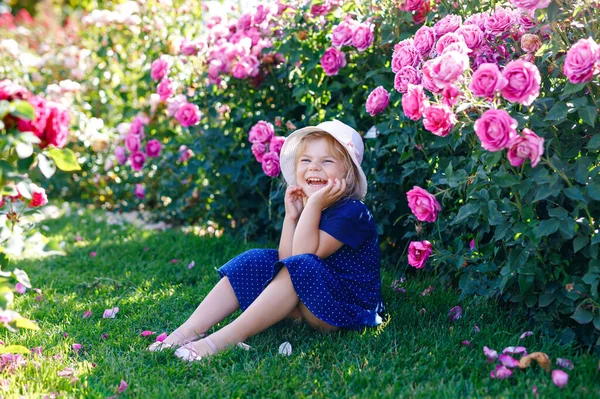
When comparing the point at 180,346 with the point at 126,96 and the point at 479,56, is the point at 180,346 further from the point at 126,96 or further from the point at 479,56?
the point at 126,96

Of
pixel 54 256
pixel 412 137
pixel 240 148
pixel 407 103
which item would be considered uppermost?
pixel 407 103

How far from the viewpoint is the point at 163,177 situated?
500cm

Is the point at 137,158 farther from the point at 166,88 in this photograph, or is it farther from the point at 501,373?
the point at 501,373

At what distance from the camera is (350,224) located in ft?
8.34

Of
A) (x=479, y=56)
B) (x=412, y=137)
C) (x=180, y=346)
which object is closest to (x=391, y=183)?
(x=412, y=137)

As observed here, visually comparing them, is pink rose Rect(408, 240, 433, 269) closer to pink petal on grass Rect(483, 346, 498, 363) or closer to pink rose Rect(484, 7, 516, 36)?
pink petal on grass Rect(483, 346, 498, 363)

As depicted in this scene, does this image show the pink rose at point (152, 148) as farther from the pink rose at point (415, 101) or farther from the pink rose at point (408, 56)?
the pink rose at point (415, 101)

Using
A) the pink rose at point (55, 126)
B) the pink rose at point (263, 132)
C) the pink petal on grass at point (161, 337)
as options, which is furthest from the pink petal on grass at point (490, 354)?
the pink rose at point (263, 132)

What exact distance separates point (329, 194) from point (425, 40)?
2.19 ft

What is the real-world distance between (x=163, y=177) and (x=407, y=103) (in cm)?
308

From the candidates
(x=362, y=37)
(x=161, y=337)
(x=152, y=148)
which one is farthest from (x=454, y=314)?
(x=152, y=148)

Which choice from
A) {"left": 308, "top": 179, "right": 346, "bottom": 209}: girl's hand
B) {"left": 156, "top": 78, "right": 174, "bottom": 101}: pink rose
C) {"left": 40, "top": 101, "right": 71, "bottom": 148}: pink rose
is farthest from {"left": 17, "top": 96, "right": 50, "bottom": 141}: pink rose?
{"left": 156, "top": 78, "right": 174, "bottom": 101}: pink rose

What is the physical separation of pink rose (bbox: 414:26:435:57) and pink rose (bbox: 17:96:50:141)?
1322mm

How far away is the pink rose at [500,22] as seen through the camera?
235 cm
